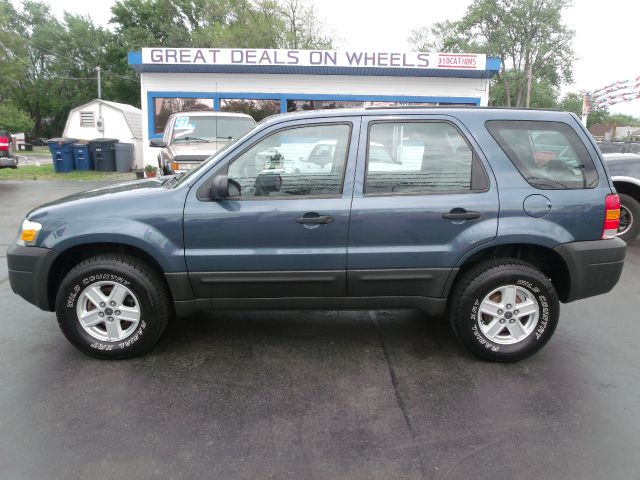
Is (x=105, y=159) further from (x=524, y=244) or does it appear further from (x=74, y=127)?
(x=524, y=244)

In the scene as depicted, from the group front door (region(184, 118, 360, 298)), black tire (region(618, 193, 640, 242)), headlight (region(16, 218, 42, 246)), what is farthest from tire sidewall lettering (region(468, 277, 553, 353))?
black tire (region(618, 193, 640, 242))

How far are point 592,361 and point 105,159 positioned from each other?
17584mm

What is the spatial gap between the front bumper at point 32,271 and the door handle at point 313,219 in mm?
1726

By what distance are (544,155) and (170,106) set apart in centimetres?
1484

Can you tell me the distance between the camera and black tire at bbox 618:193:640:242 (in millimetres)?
7812

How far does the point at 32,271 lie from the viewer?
370 centimetres

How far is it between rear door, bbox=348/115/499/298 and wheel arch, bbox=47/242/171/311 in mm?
1445

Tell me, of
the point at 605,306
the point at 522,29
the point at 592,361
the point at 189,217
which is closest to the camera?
the point at 189,217

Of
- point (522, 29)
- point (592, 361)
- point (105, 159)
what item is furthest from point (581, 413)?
point (522, 29)

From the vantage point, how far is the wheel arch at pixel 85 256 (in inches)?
148

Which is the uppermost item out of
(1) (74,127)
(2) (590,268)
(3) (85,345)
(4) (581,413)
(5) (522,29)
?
(5) (522,29)

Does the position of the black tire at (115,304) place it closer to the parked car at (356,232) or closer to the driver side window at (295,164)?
the parked car at (356,232)

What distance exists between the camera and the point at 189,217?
3621 millimetres

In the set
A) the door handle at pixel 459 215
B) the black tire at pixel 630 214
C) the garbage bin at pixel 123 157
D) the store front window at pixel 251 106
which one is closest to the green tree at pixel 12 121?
the garbage bin at pixel 123 157
